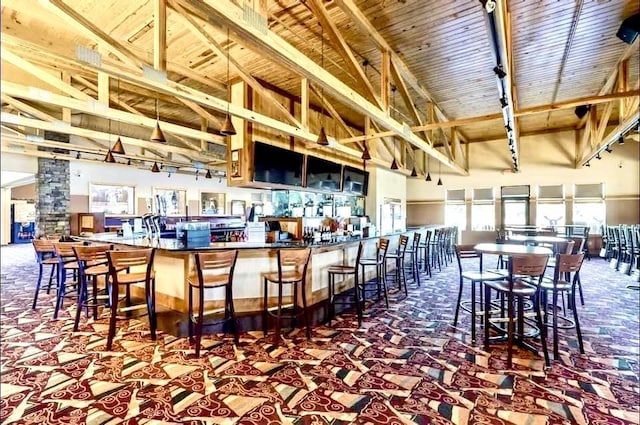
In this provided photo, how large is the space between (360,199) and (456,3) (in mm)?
7153

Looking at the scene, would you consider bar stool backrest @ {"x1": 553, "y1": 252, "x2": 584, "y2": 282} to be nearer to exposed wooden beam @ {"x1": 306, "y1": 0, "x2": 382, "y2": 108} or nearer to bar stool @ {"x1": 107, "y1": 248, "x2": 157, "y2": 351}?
exposed wooden beam @ {"x1": 306, "y1": 0, "x2": 382, "y2": 108}

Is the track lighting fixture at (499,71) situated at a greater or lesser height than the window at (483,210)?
greater

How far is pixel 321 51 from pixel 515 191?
10356mm

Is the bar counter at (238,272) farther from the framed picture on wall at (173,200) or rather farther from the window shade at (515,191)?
the window shade at (515,191)

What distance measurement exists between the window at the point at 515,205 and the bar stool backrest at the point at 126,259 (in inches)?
495

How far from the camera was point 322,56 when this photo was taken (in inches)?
218

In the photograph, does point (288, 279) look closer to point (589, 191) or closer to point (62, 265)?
point (62, 265)

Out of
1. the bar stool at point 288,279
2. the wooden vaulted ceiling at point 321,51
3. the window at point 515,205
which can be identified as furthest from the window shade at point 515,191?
the bar stool at point 288,279

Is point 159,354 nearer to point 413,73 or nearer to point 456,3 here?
point 456,3

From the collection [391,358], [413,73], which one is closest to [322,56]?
[413,73]

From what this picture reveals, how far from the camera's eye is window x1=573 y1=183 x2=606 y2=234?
11.3 meters

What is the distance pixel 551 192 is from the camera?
12.0 m

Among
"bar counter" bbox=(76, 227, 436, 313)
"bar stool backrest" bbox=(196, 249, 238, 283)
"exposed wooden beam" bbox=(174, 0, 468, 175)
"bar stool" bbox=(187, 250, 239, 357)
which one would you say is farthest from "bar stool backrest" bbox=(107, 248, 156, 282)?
"exposed wooden beam" bbox=(174, 0, 468, 175)

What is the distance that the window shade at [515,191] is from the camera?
12383 millimetres
